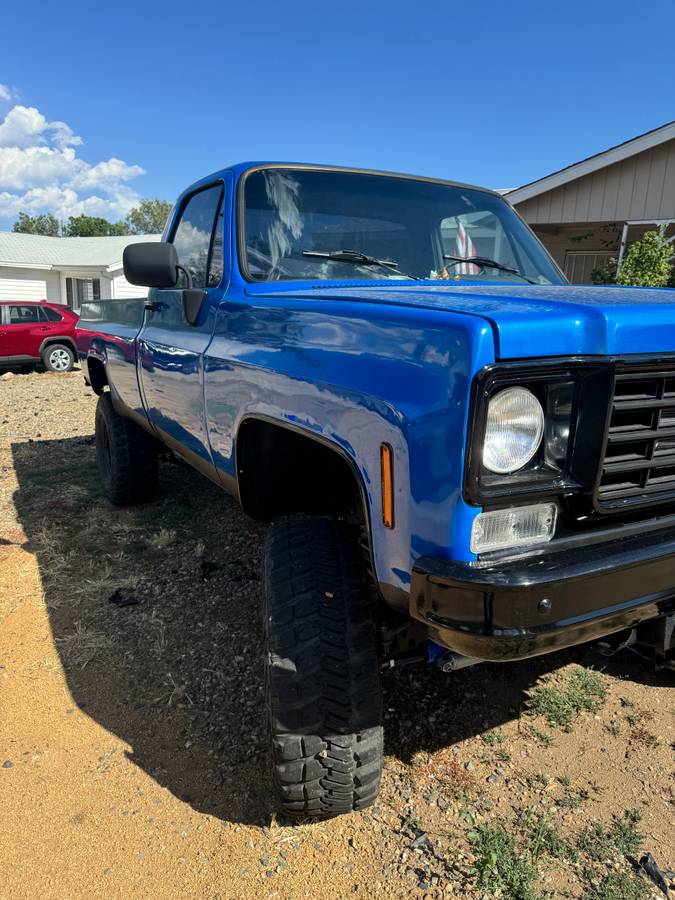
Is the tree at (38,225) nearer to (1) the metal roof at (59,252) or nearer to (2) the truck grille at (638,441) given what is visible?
(1) the metal roof at (59,252)

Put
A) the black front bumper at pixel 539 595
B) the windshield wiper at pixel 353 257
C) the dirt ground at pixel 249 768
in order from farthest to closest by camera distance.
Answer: the windshield wiper at pixel 353 257, the dirt ground at pixel 249 768, the black front bumper at pixel 539 595

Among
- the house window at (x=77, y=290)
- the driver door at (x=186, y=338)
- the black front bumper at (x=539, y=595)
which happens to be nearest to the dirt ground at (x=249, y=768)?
the black front bumper at (x=539, y=595)

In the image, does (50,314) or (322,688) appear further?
(50,314)

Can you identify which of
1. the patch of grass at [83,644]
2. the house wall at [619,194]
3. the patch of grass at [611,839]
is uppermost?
the house wall at [619,194]

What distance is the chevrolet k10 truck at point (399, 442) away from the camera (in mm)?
1505

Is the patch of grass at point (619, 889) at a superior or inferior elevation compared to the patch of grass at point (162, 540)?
superior

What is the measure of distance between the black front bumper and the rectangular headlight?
42mm

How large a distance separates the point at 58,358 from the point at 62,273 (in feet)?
44.6

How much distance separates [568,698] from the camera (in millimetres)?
2691

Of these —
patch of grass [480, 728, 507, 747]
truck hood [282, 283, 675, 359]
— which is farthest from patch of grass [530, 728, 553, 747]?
truck hood [282, 283, 675, 359]

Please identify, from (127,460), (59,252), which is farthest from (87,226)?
(127,460)

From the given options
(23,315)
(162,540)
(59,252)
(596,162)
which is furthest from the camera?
(59,252)

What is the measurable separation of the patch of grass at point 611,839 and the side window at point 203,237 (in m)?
2.50

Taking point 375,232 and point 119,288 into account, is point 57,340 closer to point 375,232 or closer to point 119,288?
point 119,288
